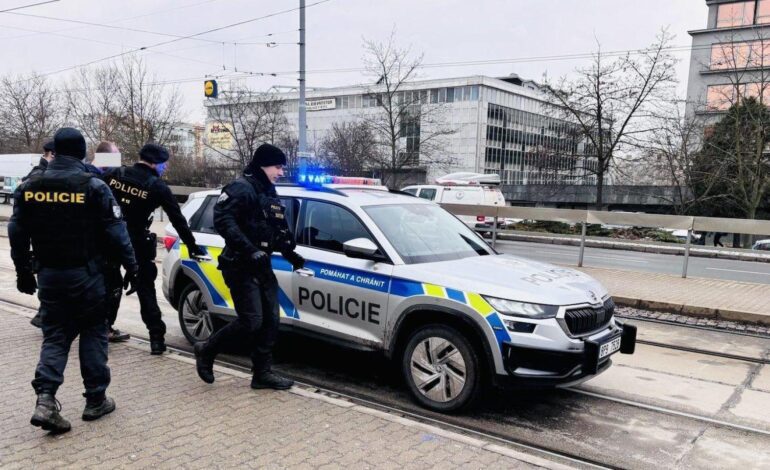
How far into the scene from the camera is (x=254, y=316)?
15.0 ft

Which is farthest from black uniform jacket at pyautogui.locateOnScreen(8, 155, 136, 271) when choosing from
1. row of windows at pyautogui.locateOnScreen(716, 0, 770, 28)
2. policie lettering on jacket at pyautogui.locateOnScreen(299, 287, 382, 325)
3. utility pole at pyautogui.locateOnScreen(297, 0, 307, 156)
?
row of windows at pyautogui.locateOnScreen(716, 0, 770, 28)

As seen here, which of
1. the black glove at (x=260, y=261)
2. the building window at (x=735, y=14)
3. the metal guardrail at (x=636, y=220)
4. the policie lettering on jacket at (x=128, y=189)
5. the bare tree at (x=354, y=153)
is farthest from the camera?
the building window at (x=735, y=14)

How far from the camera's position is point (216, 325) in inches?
227

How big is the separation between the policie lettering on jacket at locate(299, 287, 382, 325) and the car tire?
1.21 feet

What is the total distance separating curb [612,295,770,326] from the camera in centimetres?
800

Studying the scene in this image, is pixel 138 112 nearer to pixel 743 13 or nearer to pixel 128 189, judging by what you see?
pixel 128 189

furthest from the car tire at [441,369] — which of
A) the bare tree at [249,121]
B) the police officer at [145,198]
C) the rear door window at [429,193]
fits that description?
the bare tree at [249,121]

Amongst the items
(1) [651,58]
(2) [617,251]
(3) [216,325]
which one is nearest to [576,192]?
(1) [651,58]

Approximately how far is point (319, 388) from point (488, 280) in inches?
67.4

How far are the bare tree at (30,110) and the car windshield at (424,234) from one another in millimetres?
41149

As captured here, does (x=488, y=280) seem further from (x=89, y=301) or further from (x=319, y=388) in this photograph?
(x=89, y=301)

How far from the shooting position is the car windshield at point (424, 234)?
4777 millimetres

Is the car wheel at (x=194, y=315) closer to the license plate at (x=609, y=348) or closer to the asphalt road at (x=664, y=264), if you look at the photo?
the license plate at (x=609, y=348)

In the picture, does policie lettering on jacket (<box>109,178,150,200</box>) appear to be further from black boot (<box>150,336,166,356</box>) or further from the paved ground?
the paved ground
